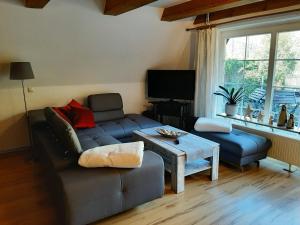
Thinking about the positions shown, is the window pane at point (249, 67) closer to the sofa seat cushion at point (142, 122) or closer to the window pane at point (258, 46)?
the window pane at point (258, 46)

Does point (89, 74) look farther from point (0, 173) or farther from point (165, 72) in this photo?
point (0, 173)

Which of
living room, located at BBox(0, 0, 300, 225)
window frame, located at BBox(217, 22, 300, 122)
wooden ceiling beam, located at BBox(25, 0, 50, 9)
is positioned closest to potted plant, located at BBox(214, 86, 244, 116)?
living room, located at BBox(0, 0, 300, 225)

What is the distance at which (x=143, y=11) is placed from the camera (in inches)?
143

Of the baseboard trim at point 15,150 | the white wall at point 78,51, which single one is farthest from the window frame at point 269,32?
the baseboard trim at point 15,150

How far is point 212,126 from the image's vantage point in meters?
3.50

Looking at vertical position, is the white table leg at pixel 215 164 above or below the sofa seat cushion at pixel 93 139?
below

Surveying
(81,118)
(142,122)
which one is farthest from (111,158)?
(142,122)

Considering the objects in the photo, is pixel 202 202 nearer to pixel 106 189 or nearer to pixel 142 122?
pixel 106 189

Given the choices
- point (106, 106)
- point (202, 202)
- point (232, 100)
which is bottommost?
point (202, 202)

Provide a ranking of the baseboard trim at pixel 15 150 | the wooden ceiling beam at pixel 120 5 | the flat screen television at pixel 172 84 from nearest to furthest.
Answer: the wooden ceiling beam at pixel 120 5 → the baseboard trim at pixel 15 150 → the flat screen television at pixel 172 84

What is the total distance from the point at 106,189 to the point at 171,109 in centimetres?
260

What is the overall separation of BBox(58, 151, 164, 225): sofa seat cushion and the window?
222 centimetres

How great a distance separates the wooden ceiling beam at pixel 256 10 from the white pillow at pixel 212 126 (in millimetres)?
1572

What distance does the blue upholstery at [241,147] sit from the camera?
305cm
